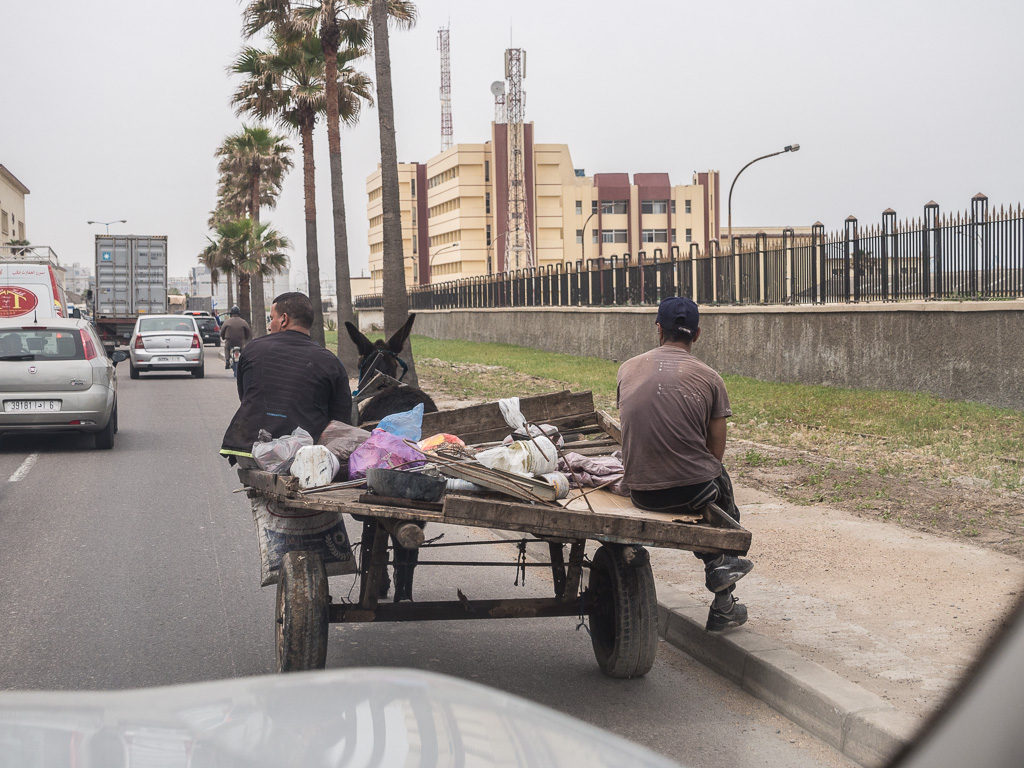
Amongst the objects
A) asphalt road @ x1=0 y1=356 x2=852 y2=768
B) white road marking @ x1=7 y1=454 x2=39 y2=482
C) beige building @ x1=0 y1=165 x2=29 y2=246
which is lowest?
asphalt road @ x1=0 y1=356 x2=852 y2=768

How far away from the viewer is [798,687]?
4781mm

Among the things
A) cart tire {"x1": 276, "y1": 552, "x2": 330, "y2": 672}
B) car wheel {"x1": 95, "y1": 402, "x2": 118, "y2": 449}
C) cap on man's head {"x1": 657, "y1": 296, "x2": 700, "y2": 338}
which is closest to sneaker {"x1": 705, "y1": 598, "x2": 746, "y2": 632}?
cap on man's head {"x1": 657, "y1": 296, "x2": 700, "y2": 338}

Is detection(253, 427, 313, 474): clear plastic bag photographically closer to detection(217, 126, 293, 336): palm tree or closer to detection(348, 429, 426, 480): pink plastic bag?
detection(348, 429, 426, 480): pink plastic bag

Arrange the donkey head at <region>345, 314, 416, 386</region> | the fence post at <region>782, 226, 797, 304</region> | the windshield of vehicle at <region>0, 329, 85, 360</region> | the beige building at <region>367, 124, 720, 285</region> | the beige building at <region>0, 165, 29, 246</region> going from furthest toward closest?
the beige building at <region>367, 124, 720, 285</region>, the beige building at <region>0, 165, 29, 246</region>, the fence post at <region>782, 226, 797, 304</region>, the windshield of vehicle at <region>0, 329, 85, 360</region>, the donkey head at <region>345, 314, 416, 386</region>

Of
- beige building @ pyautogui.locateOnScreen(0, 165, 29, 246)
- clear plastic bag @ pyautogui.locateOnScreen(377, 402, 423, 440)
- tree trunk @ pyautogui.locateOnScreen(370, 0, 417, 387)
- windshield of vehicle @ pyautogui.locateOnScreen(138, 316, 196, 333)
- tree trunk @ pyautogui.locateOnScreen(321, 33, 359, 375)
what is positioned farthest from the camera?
beige building @ pyautogui.locateOnScreen(0, 165, 29, 246)

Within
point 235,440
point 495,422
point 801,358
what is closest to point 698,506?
point 495,422

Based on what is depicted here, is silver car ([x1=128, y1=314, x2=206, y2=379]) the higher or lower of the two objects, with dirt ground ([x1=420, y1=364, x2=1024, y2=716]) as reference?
higher

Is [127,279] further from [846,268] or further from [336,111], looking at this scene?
[846,268]

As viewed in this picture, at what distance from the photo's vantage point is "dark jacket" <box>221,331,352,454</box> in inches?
216

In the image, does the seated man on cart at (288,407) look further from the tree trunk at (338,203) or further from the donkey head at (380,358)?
the tree trunk at (338,203)

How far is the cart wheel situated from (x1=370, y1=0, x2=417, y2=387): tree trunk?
14.2 metres

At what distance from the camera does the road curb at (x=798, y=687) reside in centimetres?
428

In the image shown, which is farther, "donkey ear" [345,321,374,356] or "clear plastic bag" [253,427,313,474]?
"donkey ear" [345,321,374,356]

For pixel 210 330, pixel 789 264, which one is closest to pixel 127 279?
pixel 210 330
